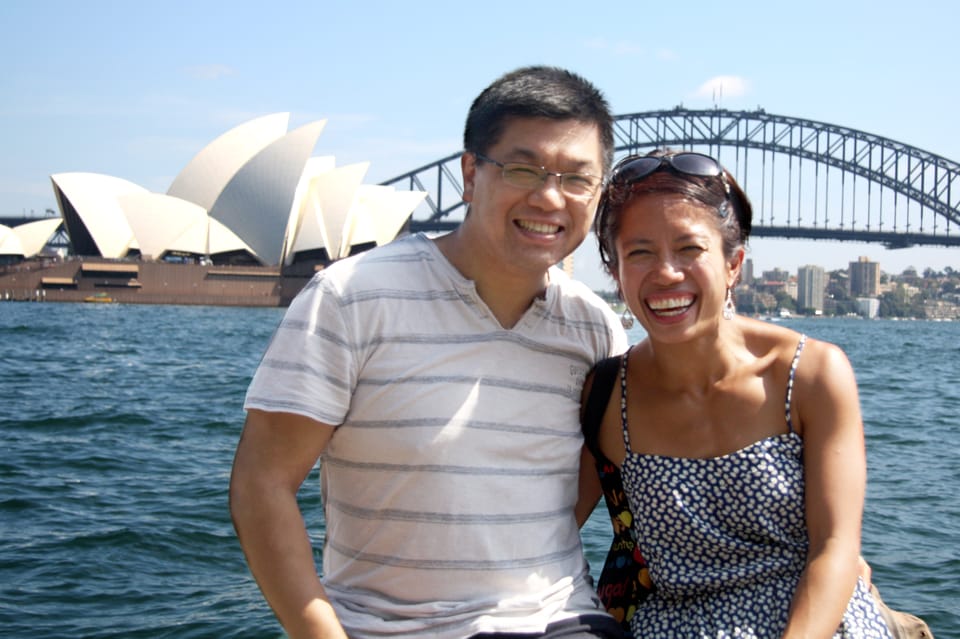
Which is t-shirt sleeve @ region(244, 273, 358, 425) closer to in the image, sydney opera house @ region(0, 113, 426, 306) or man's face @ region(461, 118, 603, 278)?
man's face @ region(461, 118, 603, 278)

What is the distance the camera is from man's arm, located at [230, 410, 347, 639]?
57.6 inches

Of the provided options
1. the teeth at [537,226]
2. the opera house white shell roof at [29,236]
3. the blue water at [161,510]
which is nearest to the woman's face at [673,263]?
the teeth at [537,226]

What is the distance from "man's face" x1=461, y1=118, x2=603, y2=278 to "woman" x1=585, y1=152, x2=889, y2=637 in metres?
0.09

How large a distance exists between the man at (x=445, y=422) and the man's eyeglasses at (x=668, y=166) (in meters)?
0.04

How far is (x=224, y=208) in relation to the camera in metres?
43.5

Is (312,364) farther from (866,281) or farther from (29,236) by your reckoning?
(866,281)

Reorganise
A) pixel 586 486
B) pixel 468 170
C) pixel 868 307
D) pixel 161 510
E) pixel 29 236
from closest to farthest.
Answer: pixel 468 170 → pixel 586 486 → pixel 161 510 → pixel 29 236 → pixel 868 307

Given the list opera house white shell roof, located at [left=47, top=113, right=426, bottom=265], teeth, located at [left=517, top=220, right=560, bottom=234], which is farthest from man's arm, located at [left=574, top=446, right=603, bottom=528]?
opera house white shell roof, located at [left=47, top=113, right=426, bottom=265]

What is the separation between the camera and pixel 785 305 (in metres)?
87.6

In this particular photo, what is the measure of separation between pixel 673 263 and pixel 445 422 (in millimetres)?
471

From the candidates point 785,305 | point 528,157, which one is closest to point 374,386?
point 528,157

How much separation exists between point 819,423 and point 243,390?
10.6 meters

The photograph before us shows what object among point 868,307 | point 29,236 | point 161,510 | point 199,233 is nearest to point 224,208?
point 199,233

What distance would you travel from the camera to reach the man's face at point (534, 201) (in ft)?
5.21
